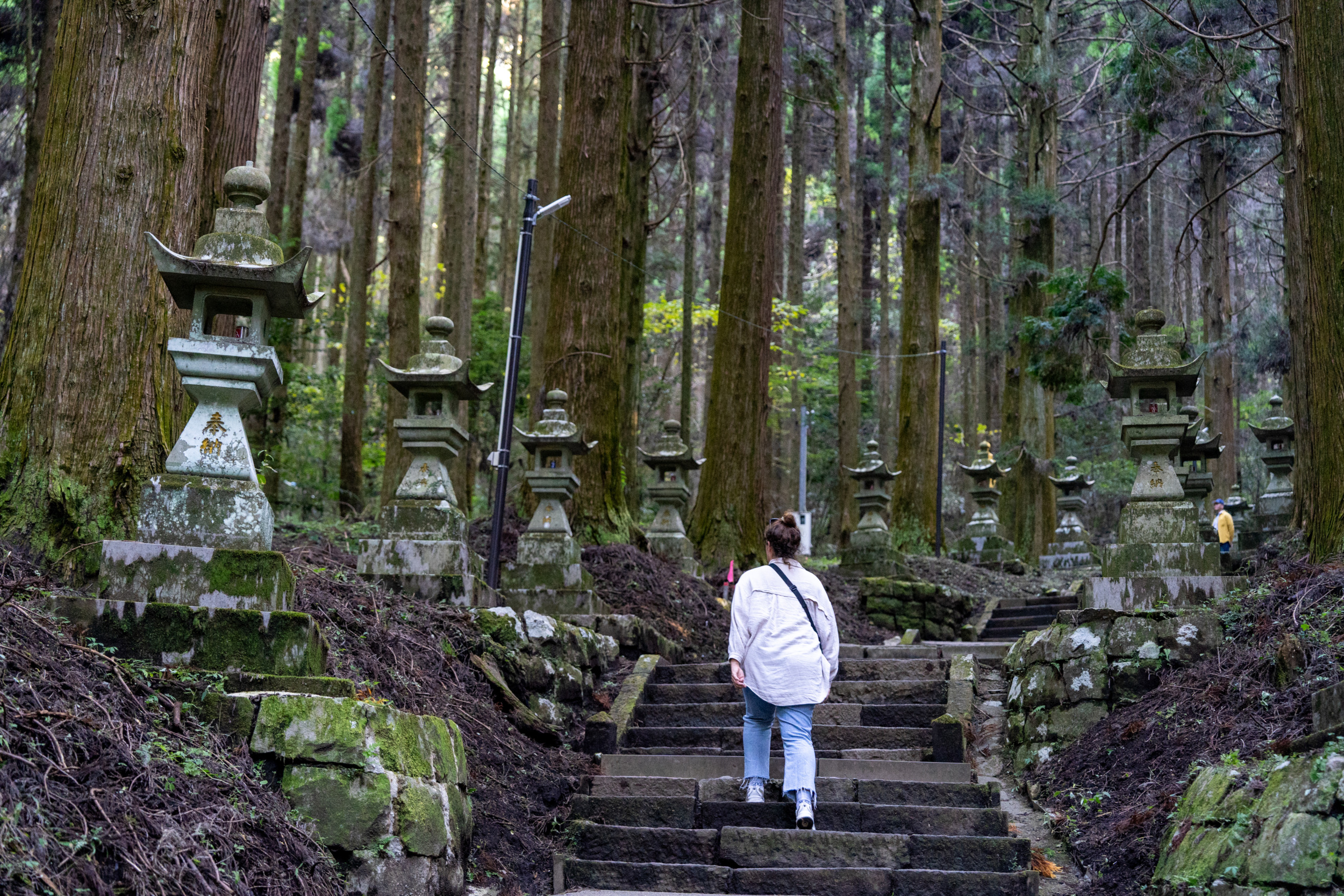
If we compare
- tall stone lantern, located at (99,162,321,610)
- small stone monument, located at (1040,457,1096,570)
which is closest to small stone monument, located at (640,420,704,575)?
tall stone lantern, located at (99,162,321,610)

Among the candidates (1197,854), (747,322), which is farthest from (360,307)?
(1197,854)

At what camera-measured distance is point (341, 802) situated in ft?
15.5

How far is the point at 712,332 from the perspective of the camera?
33.6m

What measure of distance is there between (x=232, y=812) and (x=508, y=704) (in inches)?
139

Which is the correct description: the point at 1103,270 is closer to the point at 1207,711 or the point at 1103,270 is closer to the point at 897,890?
the point at 1207,711

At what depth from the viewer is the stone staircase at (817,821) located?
586 centimetres

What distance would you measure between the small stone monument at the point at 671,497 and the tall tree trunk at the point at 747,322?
0.50m

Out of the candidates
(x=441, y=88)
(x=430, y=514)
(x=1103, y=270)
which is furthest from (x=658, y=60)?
(x=441, y=88)

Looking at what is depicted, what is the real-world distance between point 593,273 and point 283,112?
786 cm

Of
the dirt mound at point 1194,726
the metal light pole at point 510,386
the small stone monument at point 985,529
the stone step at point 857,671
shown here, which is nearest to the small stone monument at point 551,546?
the metal light pole at point 510,386

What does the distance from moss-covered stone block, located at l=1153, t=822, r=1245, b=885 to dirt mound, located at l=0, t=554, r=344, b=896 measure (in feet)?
11.8

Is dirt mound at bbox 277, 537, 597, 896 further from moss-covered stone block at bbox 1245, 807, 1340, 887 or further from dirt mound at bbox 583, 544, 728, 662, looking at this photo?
moss-covered stone block at bbox 1245, 807, 1340, 887

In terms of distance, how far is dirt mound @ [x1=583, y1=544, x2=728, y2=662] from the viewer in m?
11.0

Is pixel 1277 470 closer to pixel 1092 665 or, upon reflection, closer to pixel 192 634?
pixel 1092 665
